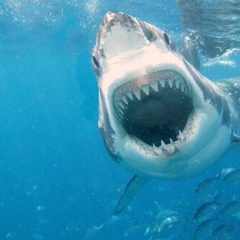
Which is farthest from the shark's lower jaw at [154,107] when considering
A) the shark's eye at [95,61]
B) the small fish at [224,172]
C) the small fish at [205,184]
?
the small fish at [224,172]

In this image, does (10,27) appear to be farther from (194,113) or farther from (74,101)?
(74,101)

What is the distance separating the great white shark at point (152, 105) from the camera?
2.92 meters

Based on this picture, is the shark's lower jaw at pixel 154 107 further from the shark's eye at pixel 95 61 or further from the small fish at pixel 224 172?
the small fish at pixel 224 172

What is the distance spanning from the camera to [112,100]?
3.17m

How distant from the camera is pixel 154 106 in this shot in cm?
356

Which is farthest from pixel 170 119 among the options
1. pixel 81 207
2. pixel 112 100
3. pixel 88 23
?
pixel 81 207

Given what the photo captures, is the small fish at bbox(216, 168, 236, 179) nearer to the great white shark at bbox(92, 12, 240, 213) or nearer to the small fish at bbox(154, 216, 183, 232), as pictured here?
the small fish at bbox(154, 216, 183, 232)

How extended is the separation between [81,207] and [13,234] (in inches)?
354

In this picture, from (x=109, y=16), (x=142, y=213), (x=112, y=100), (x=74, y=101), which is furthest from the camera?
(x=74, y=101)

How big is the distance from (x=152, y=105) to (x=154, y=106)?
0.11 feet

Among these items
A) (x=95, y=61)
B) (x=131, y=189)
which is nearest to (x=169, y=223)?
(x=131, y=189)

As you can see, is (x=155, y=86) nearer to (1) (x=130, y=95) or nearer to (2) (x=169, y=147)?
(1) (x=130, y=95)

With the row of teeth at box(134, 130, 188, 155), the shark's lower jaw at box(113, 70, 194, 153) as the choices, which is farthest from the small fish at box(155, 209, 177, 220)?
the row of teeth at box(134, 130, 188, 155)

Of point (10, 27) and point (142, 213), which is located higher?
point (10, 27)
